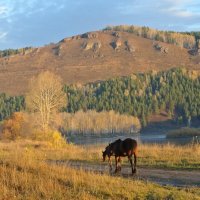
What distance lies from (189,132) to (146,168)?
7087 centimetres

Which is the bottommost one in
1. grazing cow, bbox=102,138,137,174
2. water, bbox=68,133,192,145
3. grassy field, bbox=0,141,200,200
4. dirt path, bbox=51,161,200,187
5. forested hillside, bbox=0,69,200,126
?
water, bbox=68,133,192,145

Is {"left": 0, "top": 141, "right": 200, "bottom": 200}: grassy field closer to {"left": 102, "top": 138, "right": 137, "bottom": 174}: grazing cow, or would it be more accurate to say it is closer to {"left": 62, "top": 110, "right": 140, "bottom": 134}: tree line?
{"left": 102, "top": 138, "right": 137, "bottom": 174}: grazing cow

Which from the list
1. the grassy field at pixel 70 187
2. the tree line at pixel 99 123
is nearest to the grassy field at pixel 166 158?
the grassy field at pixel 70 187

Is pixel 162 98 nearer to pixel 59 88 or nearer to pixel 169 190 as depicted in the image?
pixel 59 88

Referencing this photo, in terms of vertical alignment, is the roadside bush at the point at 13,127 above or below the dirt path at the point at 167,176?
above

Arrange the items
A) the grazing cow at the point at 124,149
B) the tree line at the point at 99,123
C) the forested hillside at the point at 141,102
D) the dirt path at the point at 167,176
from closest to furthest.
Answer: the dirt path at the point at 167,176 < the grazing cow at the point at 124,149 < the tree line at the point at 99,123 < the forested hillside at the point at 141,102

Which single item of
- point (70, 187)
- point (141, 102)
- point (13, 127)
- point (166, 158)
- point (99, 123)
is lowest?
point (99, 123)

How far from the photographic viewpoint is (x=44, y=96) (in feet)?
260

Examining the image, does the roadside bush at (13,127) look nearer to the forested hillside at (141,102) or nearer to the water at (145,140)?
the water at (145,140)

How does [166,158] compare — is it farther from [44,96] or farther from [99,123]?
[99,123]

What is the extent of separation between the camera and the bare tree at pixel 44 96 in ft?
258

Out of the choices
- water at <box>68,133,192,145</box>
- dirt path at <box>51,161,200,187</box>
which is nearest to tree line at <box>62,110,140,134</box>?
water at <box>68,133,192,145</box>

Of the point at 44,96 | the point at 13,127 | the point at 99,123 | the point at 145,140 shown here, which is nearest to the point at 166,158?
the point at 13,127

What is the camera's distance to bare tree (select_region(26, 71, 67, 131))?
78.6 metres
